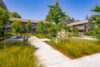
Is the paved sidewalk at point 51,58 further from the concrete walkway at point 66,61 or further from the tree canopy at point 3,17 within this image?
A: the tree canopy at point 3,17

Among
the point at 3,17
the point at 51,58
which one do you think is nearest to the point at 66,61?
the point at 51,58

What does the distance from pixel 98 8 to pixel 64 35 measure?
6.02m

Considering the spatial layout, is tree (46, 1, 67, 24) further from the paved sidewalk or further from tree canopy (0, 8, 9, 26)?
tree canopy (0, 8, 9, 26)

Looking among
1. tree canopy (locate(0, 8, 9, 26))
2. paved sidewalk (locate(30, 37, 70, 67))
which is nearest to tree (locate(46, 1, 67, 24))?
paved sidewalk (locate(30, 37, 70, 67))

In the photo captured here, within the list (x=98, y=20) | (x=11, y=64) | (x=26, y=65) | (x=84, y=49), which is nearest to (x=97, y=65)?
(x=84, y=49)

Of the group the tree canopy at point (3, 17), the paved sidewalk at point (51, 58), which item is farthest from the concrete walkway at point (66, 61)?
the tree canopy at point (3, 17)

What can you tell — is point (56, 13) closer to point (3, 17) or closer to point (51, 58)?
point (51, 58)

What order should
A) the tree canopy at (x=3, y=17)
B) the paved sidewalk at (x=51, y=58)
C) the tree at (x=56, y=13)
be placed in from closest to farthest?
Answer: the paved sidewalk at (x=51, y=58)
the tree canopy at (x=3, y=17)
the tree at (x=56, y=13)

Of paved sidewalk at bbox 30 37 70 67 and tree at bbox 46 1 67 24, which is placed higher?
tree at bbox 46 1 67 24

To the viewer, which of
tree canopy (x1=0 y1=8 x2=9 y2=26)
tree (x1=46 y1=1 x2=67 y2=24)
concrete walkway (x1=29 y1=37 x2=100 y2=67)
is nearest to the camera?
concrete walkway (x1=29 y1=37 x2=100 y2=67)

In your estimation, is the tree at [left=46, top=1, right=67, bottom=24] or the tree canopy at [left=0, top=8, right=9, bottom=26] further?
the tree at [left=46, top=1, right=67, bottom=24]

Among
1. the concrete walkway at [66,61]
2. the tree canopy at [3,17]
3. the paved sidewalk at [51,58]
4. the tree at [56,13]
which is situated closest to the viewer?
the concrete walkway at [66,61]

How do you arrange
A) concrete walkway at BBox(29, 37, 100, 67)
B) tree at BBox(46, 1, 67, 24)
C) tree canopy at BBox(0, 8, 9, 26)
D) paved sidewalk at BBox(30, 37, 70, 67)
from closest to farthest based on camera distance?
concrete walkway at BBox(29, 37, 100, 67) → paved sidewalk at BBox(30, 37, 70, 67) → tree canopy at BBox(0, 8, 9, 26) → tree at BBox(46, 1, 67, 24)

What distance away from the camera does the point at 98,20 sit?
7.41m
